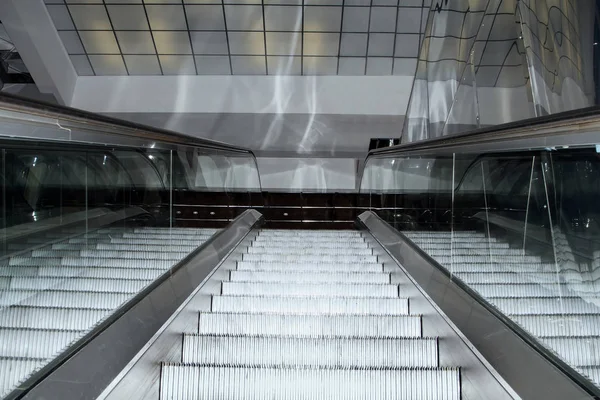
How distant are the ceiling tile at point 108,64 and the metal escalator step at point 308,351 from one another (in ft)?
50.6

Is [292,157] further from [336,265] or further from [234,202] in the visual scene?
[336,265]

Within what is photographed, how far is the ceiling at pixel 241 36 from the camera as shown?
15781 mm

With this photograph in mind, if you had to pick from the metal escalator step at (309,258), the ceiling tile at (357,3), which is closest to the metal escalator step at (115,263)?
the metal escalator step at (309,258)

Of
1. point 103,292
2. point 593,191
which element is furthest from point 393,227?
point 593,191

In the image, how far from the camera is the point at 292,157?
20.3 meters

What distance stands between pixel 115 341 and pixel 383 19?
585 inches

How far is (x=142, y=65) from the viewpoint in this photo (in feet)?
58.1

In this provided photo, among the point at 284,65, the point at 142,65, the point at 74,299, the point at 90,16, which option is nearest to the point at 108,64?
the point at 142,65

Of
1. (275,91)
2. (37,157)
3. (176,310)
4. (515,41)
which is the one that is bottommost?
(176,310)

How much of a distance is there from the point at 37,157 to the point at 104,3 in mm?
14575

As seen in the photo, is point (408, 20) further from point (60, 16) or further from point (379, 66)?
point (60, 16)

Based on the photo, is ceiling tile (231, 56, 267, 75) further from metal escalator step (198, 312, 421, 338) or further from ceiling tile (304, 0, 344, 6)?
metal escalator step (198, 312, 421, 338)

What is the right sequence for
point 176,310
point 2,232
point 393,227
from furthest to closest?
point 393,227 < point 176,310 < point 2,232

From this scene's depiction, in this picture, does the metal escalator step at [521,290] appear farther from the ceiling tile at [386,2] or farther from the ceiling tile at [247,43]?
the ceiling tile at [247,43]
